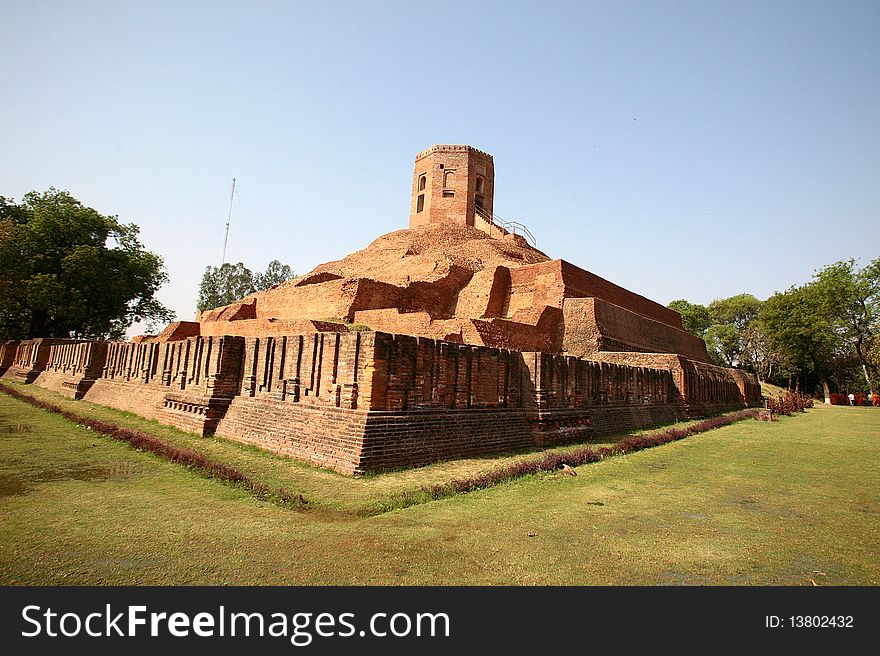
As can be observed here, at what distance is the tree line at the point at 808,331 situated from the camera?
120 ft

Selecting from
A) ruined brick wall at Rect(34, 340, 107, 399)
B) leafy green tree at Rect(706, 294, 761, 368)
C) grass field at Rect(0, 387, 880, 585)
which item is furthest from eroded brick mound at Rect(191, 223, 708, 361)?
leafy green tree at Rect(706, 294, 761, 368)

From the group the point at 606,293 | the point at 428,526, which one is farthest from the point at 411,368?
the point at 606,293

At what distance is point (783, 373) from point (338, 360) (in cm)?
5264

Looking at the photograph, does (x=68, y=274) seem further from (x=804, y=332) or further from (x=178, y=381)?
(x=804, y=332)

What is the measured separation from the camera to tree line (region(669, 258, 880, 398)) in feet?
120

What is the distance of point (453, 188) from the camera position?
4000cm

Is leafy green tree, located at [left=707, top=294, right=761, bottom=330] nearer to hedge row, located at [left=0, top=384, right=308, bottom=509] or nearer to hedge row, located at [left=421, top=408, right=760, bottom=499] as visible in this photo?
hedge row, located at [left=421, top=408, right=760, bottom=499]

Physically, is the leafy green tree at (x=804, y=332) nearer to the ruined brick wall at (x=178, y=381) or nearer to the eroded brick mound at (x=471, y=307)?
the eroded brick mound at (x=471, y=307)

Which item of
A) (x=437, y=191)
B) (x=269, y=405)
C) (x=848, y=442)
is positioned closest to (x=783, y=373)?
(x=437, y=191)

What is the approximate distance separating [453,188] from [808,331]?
31199 mm

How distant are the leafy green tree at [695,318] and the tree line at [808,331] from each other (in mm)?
103

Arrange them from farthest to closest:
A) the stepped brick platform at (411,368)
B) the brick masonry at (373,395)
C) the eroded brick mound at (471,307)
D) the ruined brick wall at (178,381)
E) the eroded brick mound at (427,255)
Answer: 1. the eroded brick mound at (427,255)
2. the eroded brick mound at (471,307)
3. the ruined brick wall at (178,381)
4. the stepped brick platform at (411,368)
5. the brick masonry at (373,395)

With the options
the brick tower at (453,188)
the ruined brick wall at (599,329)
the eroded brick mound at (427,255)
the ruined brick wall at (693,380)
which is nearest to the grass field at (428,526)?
the ruined brick wall at (693,380)

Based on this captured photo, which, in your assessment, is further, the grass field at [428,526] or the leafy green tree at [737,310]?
the leafy green tree at [737,310]
